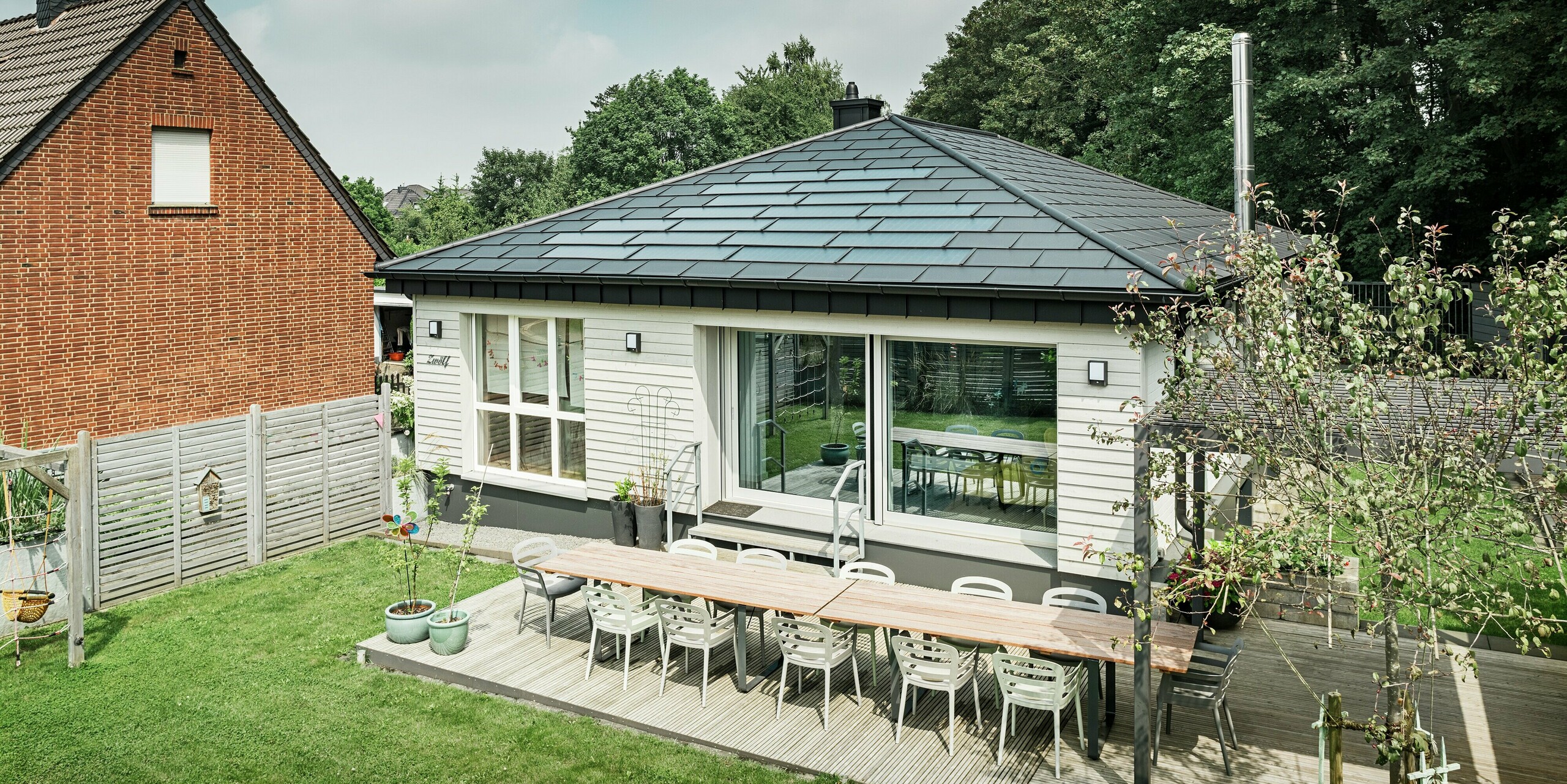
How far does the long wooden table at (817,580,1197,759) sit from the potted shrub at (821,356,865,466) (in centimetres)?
282

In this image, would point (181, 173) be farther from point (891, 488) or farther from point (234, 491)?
point (891, 488)

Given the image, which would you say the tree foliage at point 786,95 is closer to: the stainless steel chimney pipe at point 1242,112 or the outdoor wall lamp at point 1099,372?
the stainless steel chimney pipe at point 1242,112

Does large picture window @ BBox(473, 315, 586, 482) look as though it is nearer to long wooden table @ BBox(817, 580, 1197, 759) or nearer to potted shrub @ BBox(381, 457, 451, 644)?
potted shrub @ BBox(381, 457, 451, 644)

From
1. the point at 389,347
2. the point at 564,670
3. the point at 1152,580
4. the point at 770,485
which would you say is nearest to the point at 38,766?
the point at 564,670

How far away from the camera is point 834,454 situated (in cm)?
1108

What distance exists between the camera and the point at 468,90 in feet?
229

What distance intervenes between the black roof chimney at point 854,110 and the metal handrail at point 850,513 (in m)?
6.23

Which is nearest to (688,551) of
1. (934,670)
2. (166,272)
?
(934,670)

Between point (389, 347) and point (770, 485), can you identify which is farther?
point (389, 347)

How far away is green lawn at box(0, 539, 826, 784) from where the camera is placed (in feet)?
23.2

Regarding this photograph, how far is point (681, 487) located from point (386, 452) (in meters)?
4.09

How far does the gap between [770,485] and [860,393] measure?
5.22ft

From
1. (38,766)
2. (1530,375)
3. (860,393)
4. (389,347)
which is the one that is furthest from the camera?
(389,347)

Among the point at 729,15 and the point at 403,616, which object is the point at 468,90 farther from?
the point at 403,616
